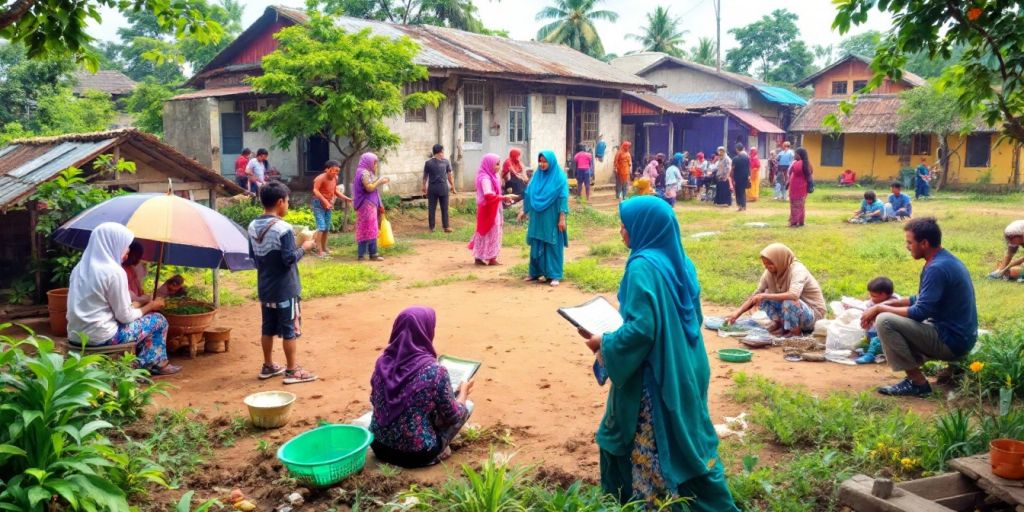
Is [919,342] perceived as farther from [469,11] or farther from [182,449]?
[469,11]

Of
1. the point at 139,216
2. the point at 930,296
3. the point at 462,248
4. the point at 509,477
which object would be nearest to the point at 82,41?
the point at 139,216

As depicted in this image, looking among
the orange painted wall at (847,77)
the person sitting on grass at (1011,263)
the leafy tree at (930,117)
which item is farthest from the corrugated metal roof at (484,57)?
the orange painted wall at (847,77)

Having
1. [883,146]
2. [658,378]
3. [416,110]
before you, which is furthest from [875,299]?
[883,146]

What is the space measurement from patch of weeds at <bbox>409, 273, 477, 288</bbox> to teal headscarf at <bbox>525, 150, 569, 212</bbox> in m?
1.37

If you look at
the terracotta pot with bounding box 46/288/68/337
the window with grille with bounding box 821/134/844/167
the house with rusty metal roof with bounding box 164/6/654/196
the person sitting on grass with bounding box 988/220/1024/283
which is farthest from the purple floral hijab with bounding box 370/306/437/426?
the window with grille with bounding box 821/134/844/167

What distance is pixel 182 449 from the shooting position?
Answer: 4.72 meters

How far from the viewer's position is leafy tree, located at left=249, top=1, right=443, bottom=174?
13.5 metres

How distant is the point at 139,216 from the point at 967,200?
22877mm

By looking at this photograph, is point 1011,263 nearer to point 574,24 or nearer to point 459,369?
point 459,369

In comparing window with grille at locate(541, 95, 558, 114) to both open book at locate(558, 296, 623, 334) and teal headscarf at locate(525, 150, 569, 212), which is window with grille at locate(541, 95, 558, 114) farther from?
open book at locate(558, 296, 623, 334)

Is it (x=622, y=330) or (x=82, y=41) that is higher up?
(x=82, y=41)

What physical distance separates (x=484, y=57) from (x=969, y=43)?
15.2 m

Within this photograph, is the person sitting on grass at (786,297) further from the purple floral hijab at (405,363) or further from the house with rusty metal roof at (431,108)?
the house with rusty metal roof at (431,108)

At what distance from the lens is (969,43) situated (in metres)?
4.65
